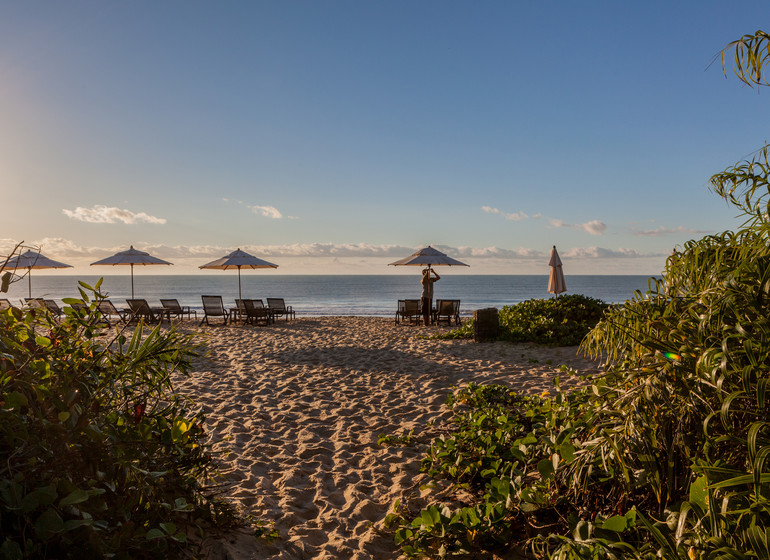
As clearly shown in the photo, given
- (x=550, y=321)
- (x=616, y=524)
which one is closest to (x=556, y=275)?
(x=550, y=321)

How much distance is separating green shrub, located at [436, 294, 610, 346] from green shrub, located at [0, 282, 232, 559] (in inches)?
346

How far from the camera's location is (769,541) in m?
1.38

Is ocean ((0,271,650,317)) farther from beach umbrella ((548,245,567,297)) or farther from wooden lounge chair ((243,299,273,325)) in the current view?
wooden lounge chair ((243,299,273,325))

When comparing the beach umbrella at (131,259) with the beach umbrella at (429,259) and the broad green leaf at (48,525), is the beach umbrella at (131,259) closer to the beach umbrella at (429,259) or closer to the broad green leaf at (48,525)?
the beach umbrella at (429,259)

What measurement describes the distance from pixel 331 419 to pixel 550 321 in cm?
657

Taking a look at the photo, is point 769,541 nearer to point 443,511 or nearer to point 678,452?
point 678,452

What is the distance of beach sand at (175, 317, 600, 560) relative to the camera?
310 cm

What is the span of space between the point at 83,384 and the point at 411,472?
2.82 metres

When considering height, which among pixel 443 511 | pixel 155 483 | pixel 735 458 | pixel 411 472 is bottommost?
pixel 411 472

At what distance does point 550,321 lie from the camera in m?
10.2

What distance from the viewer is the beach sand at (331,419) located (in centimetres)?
310

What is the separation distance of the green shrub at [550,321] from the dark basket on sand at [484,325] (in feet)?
0.92

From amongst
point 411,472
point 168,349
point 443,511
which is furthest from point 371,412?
point 168,349

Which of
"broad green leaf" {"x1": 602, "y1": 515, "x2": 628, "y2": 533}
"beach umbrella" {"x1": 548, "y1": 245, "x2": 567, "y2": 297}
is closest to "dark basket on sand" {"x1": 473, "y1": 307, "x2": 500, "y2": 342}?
"beach umbrella" {"x1": 548, "y1": 245, "x2": 567, "y2": 297}
